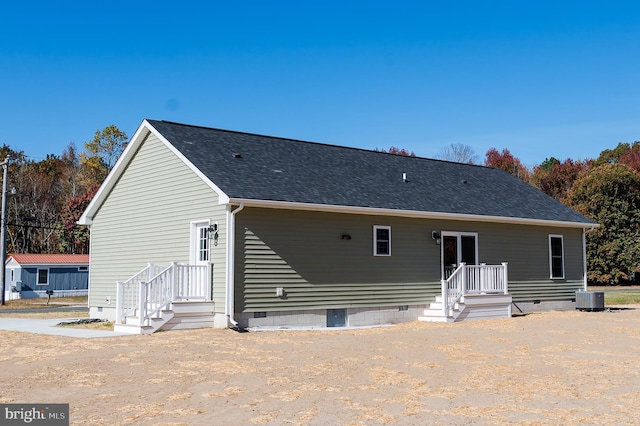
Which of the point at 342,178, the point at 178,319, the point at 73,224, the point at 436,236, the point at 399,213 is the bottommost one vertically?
the point at 178,319

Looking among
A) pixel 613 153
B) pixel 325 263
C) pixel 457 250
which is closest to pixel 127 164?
pixel 325 263

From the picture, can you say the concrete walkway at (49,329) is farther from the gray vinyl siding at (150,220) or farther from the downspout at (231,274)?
the downspout at (231,274)

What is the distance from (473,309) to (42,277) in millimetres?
30883

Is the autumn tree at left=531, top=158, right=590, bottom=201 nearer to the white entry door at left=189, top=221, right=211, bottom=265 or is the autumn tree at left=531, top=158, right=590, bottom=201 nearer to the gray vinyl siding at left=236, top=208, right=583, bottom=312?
the gray vinyl siding at left=236, top=208, right=583, bottom=312

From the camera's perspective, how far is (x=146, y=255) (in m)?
20.0

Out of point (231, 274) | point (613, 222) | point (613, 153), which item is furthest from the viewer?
point (613, 153)

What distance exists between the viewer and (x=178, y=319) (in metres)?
16.6

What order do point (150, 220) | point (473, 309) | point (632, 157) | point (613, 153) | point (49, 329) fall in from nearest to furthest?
point (49, 329)
point (150, 220)
point (473, 309)
point (632, 157)
point (613, 153)

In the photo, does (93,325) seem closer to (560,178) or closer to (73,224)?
(73,224)

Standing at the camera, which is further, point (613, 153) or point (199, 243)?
point (613, 153)

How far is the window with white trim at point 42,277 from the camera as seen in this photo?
140 feet

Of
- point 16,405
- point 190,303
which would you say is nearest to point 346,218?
point 190,303

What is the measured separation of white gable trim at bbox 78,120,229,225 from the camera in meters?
17.2

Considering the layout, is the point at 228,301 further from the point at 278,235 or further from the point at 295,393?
the point at 295,393
